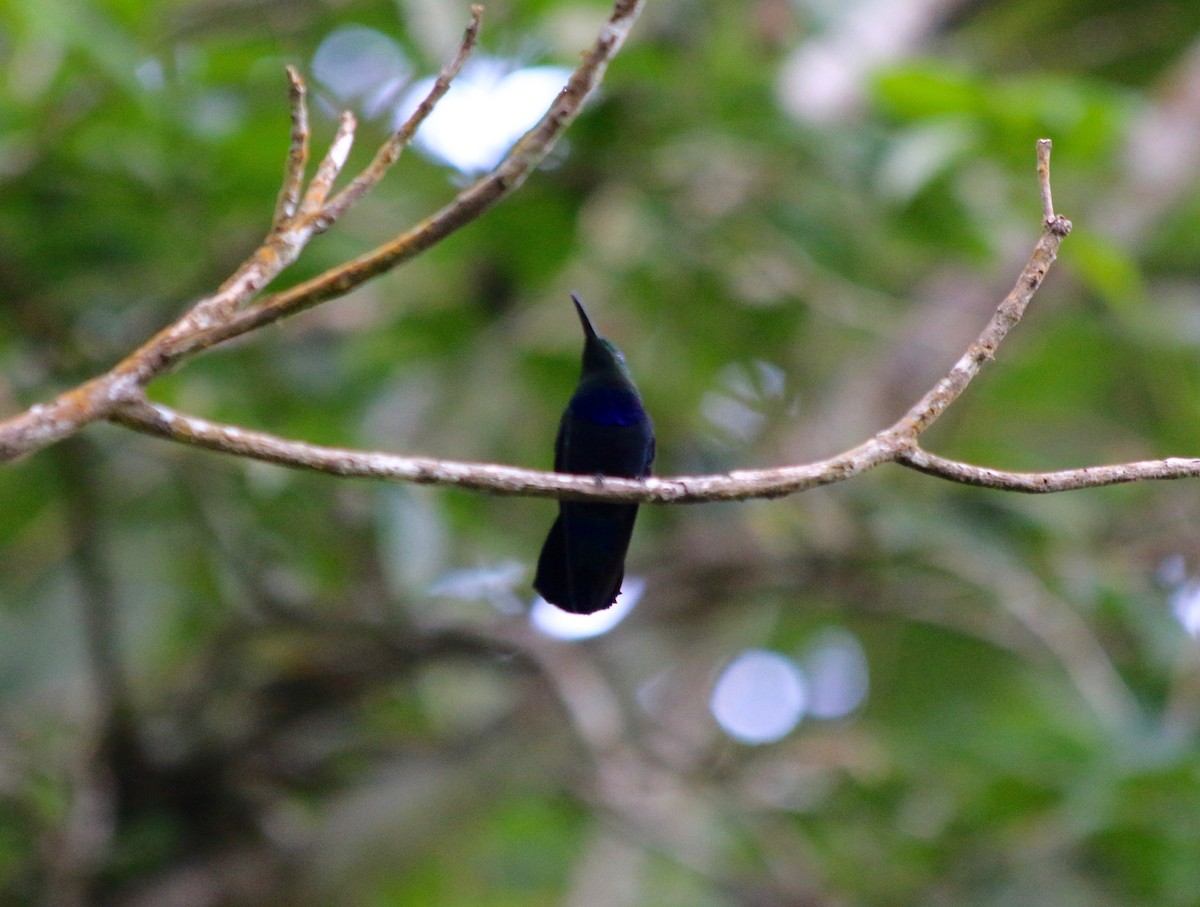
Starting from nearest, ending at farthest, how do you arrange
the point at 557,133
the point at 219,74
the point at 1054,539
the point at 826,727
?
the point at 557,133
the point at 219,74
the point at 1054,539
the point at 826,727

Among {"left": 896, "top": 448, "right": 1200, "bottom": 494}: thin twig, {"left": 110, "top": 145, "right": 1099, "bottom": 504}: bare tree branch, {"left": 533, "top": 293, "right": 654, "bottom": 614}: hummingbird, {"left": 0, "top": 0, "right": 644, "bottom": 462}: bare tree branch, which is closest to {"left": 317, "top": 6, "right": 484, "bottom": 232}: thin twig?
{"left": 0, "top": 0, "right": 644, "bottom": 462}: bare tree branch

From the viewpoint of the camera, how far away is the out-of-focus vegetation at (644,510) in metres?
4.00

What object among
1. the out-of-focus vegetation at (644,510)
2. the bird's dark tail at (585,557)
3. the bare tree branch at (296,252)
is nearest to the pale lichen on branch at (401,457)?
the bare tree branch at (296,252)

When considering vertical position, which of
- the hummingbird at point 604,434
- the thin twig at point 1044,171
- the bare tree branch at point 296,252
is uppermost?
the hummingbird at point 604,434

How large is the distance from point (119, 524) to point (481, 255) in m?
1.47

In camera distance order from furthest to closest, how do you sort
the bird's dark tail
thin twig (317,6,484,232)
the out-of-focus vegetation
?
the out-of-focus vegetation < the bird's dark tail < thin twig (317,6,484,232)

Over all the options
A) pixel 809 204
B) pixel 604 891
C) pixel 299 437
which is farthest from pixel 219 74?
pixel 604 891

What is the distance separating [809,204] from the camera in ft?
15.3

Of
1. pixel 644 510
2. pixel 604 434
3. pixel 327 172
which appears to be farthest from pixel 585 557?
pixel 644 510

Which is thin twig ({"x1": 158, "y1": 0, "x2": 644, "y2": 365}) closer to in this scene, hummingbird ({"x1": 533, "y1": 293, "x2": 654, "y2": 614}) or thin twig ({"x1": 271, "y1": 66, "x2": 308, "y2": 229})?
thin twig ({"x1": 271, "y1": 66, "x2": 308, "y2": 229})

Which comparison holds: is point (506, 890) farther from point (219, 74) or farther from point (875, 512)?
point (219, 74)

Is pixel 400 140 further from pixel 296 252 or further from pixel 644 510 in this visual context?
pixel 644 510

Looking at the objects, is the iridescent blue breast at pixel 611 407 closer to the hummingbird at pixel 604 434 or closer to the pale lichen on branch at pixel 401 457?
the hummingbird at pixel 604 434

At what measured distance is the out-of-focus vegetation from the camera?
4000 millimetres
